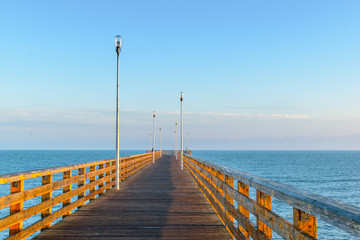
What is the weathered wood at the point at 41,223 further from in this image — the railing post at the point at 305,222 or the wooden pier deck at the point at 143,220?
the railing post at the point at 305,222

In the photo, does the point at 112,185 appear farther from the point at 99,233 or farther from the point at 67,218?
the point at 99,233

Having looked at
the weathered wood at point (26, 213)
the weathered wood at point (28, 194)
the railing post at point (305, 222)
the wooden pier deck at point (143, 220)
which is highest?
the railing post at point (305, 222)

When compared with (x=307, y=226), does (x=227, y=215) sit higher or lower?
lower

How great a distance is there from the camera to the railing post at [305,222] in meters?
2.87

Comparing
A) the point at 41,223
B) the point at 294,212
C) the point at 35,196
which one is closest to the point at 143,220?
the point at 41,223

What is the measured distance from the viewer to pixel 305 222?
295 cm

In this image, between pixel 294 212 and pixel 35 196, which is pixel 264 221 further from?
pixel 35 196

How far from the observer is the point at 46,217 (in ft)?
21.5

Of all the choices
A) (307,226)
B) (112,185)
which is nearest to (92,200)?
(112,185)

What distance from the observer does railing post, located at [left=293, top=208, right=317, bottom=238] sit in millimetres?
2871

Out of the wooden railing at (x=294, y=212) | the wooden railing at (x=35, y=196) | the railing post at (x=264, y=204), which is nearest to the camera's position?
the wooden railing at (x=294, y=212)

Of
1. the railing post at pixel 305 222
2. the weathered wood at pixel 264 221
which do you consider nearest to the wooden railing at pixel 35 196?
the weathered wood at pixel 264 221

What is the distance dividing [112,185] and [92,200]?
12.3 ft

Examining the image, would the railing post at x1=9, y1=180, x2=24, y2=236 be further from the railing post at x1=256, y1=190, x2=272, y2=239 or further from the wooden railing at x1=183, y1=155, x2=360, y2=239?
the railing post at x1=256, y1=190, x2=272, y2=239
